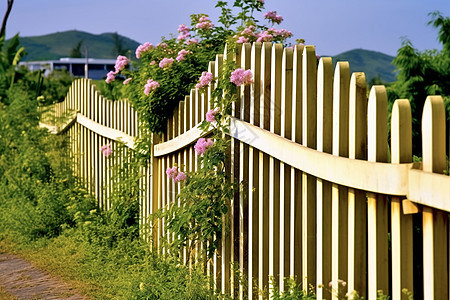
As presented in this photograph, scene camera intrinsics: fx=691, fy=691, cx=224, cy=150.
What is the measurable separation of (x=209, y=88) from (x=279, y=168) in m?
1.36

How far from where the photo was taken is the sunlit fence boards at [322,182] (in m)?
3.07

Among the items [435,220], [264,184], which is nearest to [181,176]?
[264,184]

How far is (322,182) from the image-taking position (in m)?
3.87

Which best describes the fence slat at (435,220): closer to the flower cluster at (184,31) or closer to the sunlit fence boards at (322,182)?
the sunlit fence boards at (322,182)

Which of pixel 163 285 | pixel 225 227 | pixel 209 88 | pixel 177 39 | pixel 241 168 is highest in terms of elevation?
pixel 177 39

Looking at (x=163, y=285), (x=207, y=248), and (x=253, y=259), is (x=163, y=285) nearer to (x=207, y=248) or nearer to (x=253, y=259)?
(x=207, y=248)

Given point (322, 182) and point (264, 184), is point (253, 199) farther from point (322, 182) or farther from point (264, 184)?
point (322, 182)

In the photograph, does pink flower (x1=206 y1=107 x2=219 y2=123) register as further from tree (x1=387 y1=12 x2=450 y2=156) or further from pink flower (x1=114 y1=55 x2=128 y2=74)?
tree (x1=387 y1=12 x2=450 y2=156)

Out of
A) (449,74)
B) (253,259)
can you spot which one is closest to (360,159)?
(253,259)

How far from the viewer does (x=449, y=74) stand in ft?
43.0

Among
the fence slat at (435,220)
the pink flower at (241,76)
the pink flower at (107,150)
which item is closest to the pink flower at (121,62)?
the pink flower at (107,150)

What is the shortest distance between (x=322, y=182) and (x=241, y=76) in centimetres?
137

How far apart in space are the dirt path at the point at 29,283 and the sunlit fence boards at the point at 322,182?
51.5 inches

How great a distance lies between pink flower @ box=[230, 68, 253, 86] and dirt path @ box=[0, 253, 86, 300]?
2394mm
